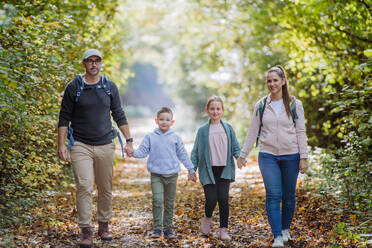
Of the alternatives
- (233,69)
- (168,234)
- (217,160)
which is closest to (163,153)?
(217,160)

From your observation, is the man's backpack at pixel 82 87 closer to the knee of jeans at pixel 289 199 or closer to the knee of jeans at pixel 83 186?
the knee of jeans at pixel 83 186

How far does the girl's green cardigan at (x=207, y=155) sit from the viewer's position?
549 cm

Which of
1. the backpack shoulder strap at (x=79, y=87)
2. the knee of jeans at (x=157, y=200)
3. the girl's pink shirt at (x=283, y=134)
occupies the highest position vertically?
the backpack shoulder strap at (x=79, y=87)

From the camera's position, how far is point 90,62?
5.14 meters

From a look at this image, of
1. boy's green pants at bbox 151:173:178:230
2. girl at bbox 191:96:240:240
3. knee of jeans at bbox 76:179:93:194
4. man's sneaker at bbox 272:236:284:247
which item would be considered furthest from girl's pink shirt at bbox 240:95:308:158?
knee of jeans at bbox 76:179:93:194

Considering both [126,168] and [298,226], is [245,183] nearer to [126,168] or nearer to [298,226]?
[298,226]

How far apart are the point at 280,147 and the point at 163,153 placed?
150 cm

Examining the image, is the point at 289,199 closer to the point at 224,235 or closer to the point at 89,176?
the point at 224,235

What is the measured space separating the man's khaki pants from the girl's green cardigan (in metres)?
1.14

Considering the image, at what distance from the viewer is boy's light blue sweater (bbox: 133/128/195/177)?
5492mm

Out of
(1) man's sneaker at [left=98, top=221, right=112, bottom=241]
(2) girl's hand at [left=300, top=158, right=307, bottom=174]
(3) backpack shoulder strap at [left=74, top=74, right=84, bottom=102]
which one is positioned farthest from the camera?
(1) man's sneaker at [left=98, top=221, right=112, bottom=241]

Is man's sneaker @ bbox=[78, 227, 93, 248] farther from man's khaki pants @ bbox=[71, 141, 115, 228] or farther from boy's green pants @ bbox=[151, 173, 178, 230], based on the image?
boy's green pants @ bbox=[151, 173, 178, 230]

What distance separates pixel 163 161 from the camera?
217 inches

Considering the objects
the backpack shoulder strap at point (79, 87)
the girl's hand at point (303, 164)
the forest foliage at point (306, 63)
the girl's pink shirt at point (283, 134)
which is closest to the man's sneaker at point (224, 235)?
the girl's pink shirt at point (283, 134)
